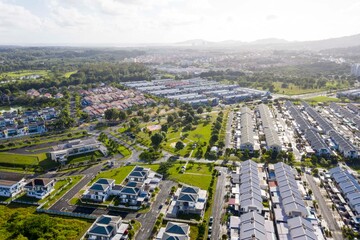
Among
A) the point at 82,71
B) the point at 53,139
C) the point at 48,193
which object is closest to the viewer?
the point at 48,193

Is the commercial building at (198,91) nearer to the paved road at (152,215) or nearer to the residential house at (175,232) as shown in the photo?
the paved road at (152,215)

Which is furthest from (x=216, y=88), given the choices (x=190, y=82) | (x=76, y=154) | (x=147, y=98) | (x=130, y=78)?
(x=76, y=154)

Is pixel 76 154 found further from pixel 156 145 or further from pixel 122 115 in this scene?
pixel 122 115

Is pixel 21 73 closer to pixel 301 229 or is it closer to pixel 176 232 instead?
pixel 176 232

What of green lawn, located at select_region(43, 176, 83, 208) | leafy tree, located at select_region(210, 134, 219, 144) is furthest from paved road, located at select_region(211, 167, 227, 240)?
green lawn, located at select_region(43, 176, 83, 208)

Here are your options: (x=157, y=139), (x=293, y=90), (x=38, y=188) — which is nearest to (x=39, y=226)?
(x=38, y=188)
